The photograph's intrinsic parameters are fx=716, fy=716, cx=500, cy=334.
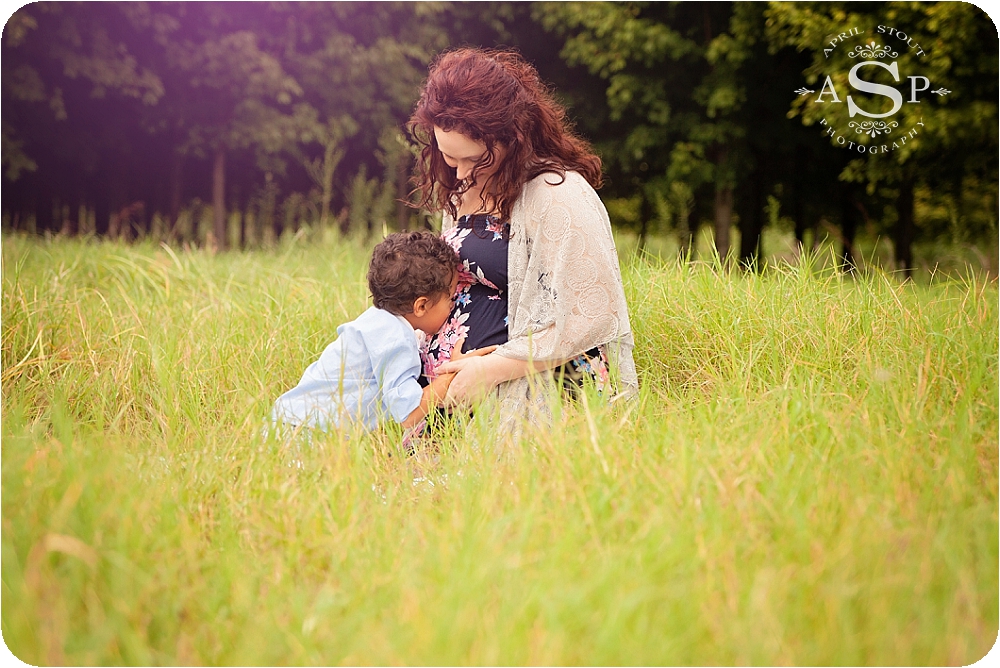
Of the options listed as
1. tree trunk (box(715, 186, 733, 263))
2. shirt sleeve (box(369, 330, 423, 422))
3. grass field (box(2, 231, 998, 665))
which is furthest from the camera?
tree trunk (box(715, 186, 733, 263))

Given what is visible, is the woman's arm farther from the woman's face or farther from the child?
the woman's face

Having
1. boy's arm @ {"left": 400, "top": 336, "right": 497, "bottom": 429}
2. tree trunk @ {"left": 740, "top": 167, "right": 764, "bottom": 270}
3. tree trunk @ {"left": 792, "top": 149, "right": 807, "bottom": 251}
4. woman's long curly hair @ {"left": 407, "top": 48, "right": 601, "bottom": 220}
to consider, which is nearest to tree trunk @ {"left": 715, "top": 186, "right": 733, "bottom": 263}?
tree trunk @ {"left": 740, "top": 167, "right": 764, "bottom": 270}

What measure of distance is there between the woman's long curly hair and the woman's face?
0.04ft

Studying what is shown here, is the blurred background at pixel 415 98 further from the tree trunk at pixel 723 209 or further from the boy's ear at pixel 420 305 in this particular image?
the boy's ear at pixel 420 305

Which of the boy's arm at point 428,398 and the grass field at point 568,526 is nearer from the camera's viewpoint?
the grass field at point 568,526

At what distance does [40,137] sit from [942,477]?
35.5ft

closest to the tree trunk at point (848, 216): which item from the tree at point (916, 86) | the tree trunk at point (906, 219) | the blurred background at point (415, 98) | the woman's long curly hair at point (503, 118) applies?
the blurred background at point (415, 98)

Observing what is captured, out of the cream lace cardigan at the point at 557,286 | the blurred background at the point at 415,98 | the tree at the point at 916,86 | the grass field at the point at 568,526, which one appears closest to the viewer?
the grass field at the point at 568,526

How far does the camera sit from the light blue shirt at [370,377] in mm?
2293

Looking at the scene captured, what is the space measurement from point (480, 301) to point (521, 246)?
0.87ft

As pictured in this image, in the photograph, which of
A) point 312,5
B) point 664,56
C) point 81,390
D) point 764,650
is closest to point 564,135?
point 764,650

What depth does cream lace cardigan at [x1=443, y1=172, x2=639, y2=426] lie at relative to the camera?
7.22 feet

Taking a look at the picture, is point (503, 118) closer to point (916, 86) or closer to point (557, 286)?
point (557, 286)

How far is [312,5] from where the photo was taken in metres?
8.98
